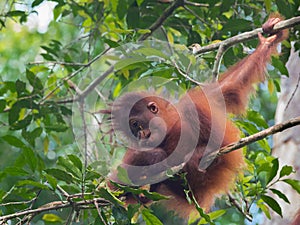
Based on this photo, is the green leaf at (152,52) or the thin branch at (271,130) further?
the green leaf at (152,52)

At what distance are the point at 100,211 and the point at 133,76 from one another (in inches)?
76.2

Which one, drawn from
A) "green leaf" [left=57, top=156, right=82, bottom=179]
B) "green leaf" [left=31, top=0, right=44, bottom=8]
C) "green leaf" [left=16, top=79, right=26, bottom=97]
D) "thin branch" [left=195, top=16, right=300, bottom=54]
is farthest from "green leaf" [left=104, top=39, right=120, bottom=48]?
"green leaf" [left=31, top=0, right=44, bottom=8]

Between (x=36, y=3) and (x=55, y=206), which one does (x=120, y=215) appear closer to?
(x=55, y=206)

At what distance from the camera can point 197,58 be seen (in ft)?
11.5

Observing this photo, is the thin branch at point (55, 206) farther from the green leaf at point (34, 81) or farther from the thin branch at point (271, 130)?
the green leaf at point (34, 81)

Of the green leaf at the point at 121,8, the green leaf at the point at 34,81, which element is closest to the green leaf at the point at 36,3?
the green leaf at the point at 34,81

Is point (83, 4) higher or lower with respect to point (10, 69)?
higher

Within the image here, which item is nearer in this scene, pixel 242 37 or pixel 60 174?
pixel 60 174

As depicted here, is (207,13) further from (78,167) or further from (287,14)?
(78,167)

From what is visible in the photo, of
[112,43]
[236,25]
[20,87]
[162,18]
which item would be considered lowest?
[20,87]

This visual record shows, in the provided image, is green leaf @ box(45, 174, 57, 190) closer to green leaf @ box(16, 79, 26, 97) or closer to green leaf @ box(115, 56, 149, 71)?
green leaf @ box(115, 56, 149, 71)

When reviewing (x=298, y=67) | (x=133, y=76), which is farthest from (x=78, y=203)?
(x=298, y=67)

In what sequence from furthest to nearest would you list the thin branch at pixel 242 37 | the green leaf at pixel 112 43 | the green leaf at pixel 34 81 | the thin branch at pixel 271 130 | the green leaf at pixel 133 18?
the green leaf at pixel 34 81 < the green leaf at pixel 133 18 < the green leaf at pixel 112 43 < the thin branch at pixel 242 37 < the thin branch at pixel 271 130

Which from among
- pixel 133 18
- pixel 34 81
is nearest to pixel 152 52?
pixel 133 18
